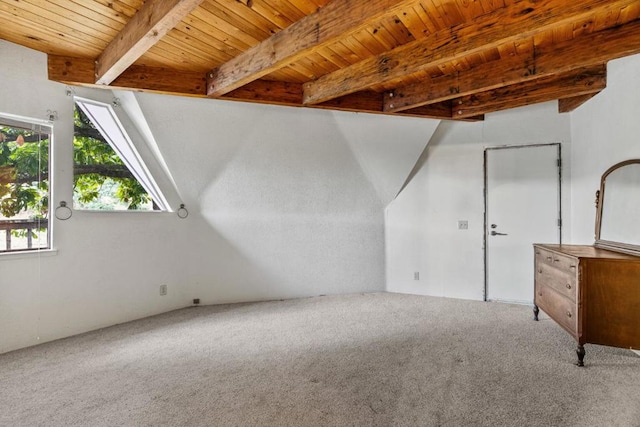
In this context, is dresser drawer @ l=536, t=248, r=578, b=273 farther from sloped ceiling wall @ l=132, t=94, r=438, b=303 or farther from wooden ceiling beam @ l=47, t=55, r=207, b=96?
wooden ceiling beam @ l=47, t=55, r=207, b=96

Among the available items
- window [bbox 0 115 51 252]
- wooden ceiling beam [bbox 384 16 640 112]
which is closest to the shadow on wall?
window [bbox 0 115 51 252]

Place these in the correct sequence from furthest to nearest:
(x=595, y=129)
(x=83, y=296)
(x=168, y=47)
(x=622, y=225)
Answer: (x=595, y=129) → (x=83, y=296) → (x=622, y=225) → (x=168, y=47)

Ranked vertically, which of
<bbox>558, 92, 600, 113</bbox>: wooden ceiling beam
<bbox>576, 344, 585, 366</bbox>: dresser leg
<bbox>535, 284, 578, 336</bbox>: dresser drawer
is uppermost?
<bbox>558, 92, 600, 113</bbox>: wooden ceiling beam

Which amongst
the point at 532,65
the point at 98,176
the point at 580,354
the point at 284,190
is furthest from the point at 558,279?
the point at 98,176

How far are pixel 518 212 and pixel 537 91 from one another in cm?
145

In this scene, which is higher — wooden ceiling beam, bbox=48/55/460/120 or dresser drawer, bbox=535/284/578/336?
wooden ceiling beam, bbox=48/55/460/120

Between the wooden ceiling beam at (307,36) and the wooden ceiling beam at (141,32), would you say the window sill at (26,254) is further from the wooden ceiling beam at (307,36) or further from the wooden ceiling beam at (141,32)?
the wooden ceiling beam at (307,36)

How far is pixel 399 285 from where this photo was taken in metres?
4.83

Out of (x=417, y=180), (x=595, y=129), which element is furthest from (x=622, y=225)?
(x=417, y=180)

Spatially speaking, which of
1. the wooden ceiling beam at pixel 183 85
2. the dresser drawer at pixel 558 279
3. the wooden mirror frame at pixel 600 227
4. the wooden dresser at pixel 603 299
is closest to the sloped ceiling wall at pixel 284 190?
the wooden ceiling beam at pixel 183 85

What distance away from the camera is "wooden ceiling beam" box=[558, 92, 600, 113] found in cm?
355

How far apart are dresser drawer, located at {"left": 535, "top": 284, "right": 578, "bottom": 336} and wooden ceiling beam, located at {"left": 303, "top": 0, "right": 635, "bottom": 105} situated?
196 cm

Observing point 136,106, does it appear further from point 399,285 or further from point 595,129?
point 595,129

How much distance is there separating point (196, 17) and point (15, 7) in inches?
42.9
